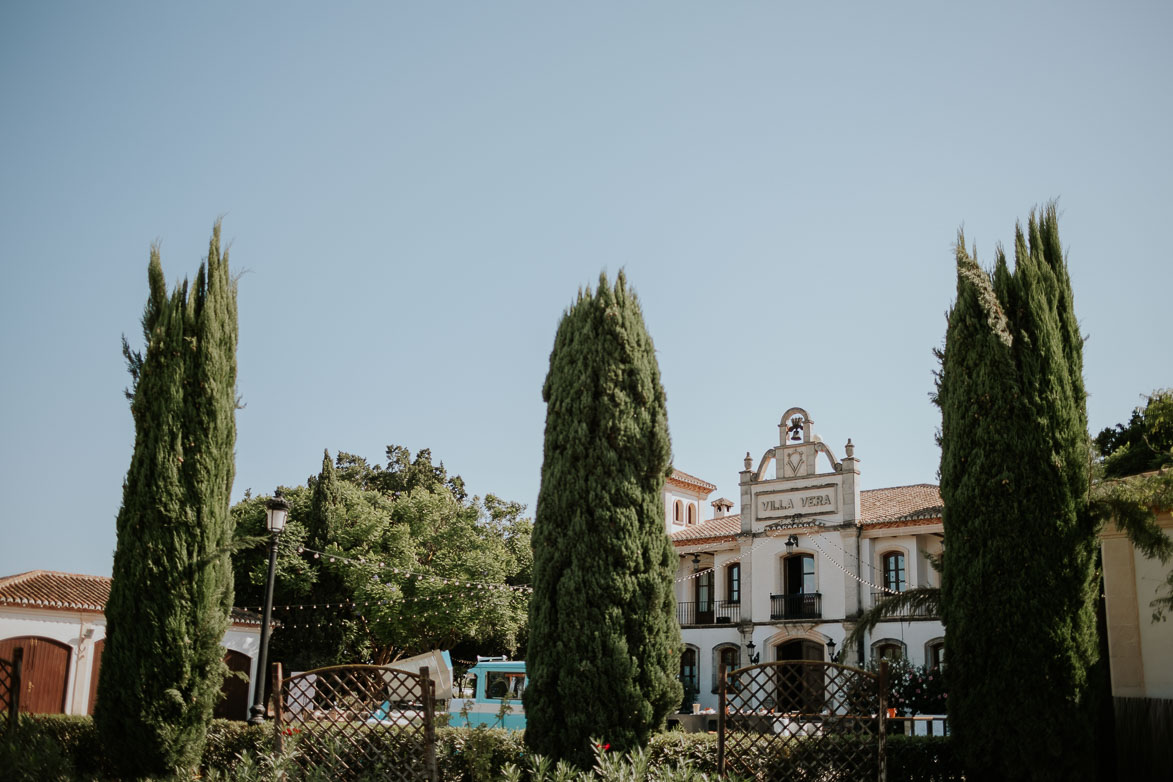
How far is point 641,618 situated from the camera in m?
9.66

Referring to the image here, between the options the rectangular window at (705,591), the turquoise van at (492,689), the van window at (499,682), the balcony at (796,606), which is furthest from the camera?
the rectangular window at (705,591)

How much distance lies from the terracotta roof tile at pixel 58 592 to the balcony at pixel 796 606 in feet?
→ 49.7

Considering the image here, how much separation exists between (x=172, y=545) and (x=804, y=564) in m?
22.4

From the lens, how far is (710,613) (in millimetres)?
31438

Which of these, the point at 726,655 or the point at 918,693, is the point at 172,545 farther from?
the point at 726,655

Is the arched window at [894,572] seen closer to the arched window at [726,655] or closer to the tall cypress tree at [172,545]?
the arched window at [726,655]

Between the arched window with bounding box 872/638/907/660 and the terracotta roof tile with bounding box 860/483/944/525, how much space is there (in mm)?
3385

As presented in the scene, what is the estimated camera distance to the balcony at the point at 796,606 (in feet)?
92.0

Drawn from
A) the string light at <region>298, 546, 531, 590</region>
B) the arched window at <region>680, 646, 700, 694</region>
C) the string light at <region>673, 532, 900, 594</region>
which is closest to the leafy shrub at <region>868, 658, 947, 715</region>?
the string light at <region>673, 532, 900, 594</region>

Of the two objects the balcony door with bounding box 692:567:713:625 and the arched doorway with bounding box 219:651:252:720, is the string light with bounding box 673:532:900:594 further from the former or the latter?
the arched doorway with bounding box 219:651:252:720

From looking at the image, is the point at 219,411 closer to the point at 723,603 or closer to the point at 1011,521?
the point at 1011,521

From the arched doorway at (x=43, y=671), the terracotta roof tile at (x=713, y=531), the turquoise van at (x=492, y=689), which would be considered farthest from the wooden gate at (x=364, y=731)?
the terracotta roof tile at (x=713, y=531)

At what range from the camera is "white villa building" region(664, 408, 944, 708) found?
26828mm

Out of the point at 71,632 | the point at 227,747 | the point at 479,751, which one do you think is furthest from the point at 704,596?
the point at 479,751
